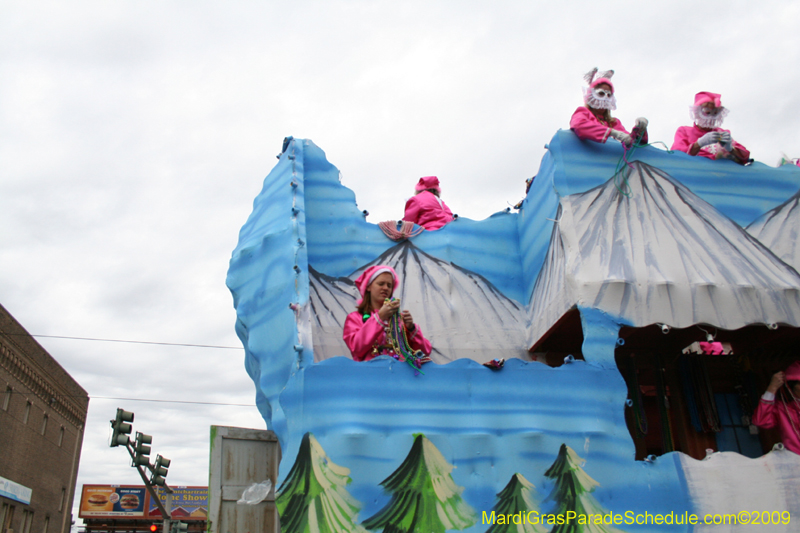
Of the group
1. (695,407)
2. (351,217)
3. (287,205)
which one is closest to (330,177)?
(351,217)

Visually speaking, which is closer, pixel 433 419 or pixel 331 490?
pixel 331 490

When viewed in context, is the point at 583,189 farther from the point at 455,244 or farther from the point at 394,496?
the point at 394,496

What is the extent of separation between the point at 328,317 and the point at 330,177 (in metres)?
1.54

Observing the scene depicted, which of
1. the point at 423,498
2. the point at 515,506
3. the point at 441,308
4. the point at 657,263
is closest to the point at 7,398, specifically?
the point at 441,308

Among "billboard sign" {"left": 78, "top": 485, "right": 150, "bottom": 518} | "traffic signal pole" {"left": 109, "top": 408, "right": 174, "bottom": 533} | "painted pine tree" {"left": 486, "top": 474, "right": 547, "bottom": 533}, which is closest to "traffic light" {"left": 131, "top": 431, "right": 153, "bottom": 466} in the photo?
"traffic signal pole" {"left": 109, "top": 408, "right": 174, "bottom": 533}

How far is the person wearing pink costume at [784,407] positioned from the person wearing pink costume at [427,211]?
338cm

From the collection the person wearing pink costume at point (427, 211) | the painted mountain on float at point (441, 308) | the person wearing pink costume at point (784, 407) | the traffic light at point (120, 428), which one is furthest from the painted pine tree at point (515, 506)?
the traffic light at point (120, 428)

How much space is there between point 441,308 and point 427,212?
4.53 feet

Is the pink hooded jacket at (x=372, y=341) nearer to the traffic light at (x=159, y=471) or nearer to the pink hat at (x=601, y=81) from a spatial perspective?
the pink hat at (x=601, y=81)

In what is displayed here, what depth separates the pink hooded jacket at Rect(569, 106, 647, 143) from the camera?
546 cm

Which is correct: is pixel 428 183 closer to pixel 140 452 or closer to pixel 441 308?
pixel 441 308

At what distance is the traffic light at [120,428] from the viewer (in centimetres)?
1053

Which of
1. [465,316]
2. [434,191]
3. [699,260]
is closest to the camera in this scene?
[699,260]

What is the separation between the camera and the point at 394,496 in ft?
13.1
